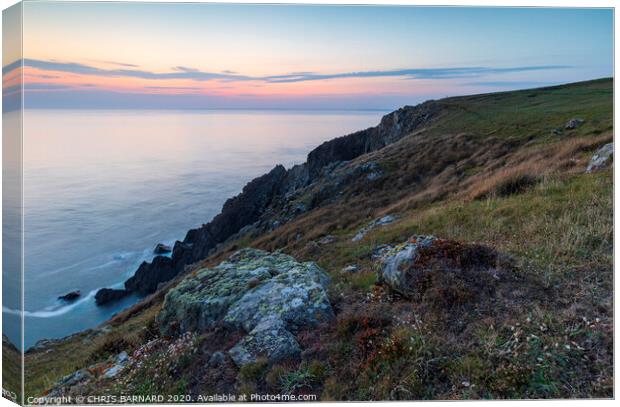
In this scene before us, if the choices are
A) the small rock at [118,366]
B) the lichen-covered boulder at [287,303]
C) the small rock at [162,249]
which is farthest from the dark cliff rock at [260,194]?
the lichen-covered boulder at [287,303]

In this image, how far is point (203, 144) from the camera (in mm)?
14156

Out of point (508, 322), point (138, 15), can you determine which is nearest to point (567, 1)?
point (508, 322)

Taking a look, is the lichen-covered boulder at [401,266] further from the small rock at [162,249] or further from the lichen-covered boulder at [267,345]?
the small rock at [162,249]

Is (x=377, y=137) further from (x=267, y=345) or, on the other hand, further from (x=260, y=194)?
(x=267, y=345)

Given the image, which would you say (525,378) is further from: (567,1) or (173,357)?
(567,1)

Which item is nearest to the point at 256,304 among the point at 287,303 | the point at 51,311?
the point at 287,303

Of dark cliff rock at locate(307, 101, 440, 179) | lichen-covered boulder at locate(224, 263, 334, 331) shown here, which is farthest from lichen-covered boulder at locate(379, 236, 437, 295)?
dark cliff rock at locate(307, 101, 440, 179)

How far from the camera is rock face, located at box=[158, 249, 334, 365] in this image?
7.50m

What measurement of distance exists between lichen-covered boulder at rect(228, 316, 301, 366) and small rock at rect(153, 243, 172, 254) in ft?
136

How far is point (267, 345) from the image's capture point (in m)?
7.38

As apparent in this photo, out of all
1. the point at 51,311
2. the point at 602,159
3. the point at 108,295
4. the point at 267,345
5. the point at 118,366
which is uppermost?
the point at 602,159

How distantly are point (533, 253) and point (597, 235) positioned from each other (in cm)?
153

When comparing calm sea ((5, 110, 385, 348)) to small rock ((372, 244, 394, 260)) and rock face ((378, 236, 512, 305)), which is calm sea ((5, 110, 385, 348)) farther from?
rock face ((378, 236, 512, 305))

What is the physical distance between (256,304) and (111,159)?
7446 millimetres
